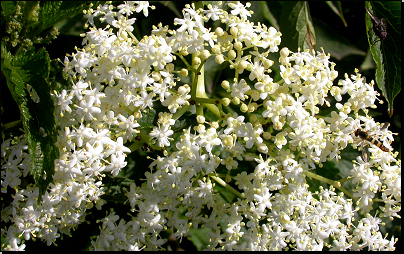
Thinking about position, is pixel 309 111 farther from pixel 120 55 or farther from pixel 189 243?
pixel 189 243

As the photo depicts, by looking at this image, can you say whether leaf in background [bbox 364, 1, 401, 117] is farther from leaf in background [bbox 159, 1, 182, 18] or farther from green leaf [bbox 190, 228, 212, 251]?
green leaf [bbox 190, 228, 212, 251]

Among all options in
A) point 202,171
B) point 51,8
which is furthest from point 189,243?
point 51,8

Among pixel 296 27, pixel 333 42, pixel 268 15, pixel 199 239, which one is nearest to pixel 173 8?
pixel 268 15

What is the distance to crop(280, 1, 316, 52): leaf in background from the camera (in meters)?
2.00

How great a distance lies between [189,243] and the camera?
7.90 feet

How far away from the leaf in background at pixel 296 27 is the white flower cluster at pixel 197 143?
0.34 m

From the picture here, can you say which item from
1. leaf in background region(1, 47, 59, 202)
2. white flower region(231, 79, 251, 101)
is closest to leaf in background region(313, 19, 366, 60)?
white flower region(231, 79, 251, 101)

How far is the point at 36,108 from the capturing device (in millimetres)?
1530

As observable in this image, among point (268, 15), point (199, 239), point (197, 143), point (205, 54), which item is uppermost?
point (205, 54)

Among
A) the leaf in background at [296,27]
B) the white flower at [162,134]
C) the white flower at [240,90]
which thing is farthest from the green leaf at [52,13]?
the leaf in background at [296,27]

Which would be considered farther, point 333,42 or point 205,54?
point 333,42

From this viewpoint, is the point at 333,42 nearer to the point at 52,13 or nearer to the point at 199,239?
the point at 199,239

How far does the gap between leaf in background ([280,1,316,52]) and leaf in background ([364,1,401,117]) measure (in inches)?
11.6

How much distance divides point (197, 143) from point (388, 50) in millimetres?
1041
